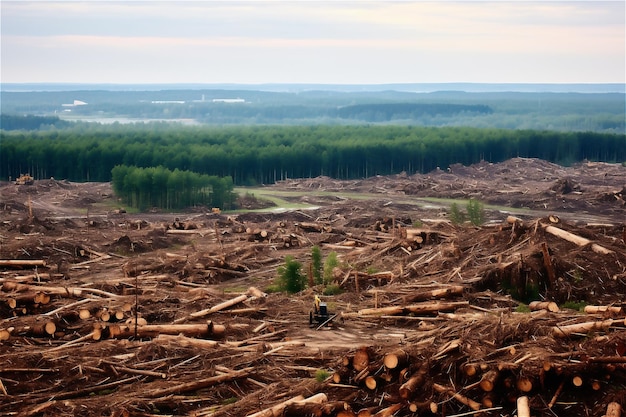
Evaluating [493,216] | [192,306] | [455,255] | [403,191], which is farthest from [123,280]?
[403,191]

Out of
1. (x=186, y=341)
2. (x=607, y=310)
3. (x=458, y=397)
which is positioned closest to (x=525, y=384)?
(x=458, y=397)

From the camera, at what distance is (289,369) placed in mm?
19047

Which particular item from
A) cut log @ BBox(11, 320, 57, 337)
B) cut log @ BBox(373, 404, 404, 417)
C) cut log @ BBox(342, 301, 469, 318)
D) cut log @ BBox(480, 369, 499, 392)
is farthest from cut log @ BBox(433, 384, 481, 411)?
cut log @ BBox(11, 320, 57, 337)

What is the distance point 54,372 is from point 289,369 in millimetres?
4691

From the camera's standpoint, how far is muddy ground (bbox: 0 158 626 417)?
15.6 metres

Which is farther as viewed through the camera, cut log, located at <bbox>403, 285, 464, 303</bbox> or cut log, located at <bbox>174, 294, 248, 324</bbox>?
cut log, located at <bbox>403, 285, 464, 303</bbox>

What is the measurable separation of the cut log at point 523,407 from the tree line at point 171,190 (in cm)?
Answer: 5524

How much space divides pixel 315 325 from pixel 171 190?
152 ft

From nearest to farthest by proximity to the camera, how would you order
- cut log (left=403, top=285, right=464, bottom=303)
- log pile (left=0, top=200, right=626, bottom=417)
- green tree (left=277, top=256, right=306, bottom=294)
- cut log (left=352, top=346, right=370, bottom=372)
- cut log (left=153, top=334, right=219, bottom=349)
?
log pile (left=0, top=200, right=626, bottom=417) → cut log (left=352, top=346, right=370, bottom=372) → cut log (left=153, top=334, right=219, bottom=349) → cut log (left=403, top=285, right=464, bottom=303) → green tree (left=277, top=256, right=306, bottom=294)

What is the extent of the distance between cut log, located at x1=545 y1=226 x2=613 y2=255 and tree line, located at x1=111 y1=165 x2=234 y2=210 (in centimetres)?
4077

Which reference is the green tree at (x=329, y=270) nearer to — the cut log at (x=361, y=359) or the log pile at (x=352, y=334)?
the log pile at (x=352, y=334)

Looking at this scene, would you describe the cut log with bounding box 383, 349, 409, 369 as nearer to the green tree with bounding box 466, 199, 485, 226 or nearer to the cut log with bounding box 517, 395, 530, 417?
the cut log with bounding box 517, 395, 530, 417

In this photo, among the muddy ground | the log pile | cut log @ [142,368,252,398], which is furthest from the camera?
cut log @ [142,368,252,398]

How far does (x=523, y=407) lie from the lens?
14367 millimetres
